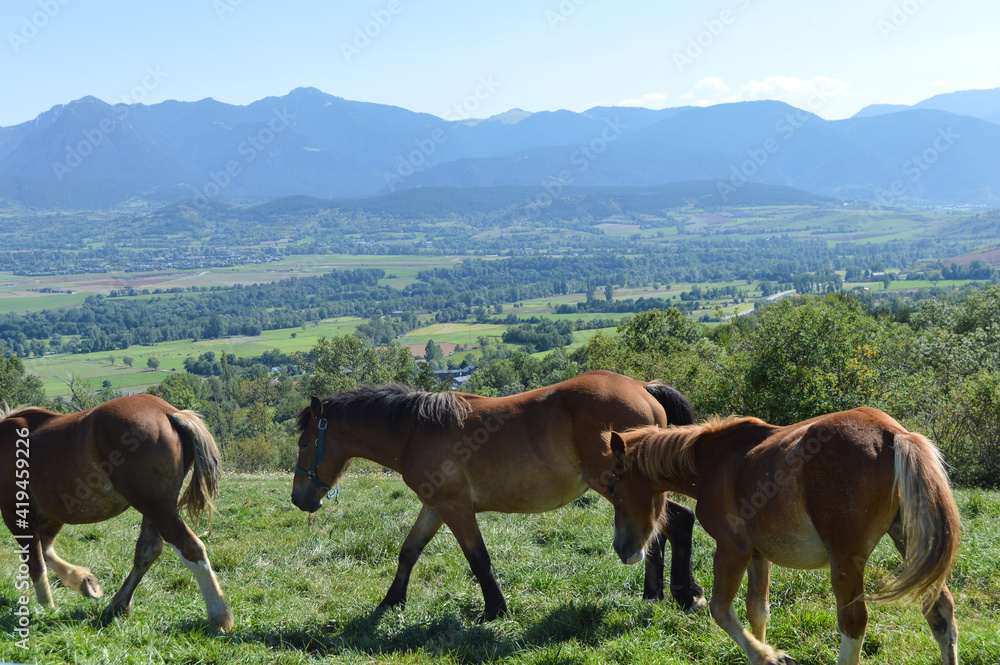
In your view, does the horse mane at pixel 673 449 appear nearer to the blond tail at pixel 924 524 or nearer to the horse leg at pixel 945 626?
the blond tail at pixel 924 524

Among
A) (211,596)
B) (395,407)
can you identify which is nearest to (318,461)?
(395,407)

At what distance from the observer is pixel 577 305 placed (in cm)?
13225

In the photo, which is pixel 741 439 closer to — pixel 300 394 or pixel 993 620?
pixel 993 620

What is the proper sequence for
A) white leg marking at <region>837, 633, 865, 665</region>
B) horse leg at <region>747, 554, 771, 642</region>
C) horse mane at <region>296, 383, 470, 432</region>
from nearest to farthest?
1. white leg marking at <region>837, 633, 865, 665</region>
2. horse leg at <region>747, 554, 771, 642</region>
3. horse mane at <region>296, 383, 470, 432</region>

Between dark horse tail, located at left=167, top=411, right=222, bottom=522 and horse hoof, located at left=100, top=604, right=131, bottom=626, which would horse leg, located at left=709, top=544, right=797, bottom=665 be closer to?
dark horse tail, located at left=167, top=411, right=222, bottom=522

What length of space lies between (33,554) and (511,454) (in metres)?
4.80

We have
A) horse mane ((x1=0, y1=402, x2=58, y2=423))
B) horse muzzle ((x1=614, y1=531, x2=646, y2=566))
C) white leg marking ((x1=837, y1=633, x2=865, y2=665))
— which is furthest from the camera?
horse mane ((x1=0, y1=402, x2=58, y2=423))

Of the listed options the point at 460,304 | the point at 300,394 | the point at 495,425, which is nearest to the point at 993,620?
the point at 495,425

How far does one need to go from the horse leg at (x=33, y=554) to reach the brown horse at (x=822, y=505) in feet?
18.5

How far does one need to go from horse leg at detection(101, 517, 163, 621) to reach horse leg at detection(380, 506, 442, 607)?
2.31 meters

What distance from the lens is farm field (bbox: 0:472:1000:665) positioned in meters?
4.95

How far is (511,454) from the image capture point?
6.49 metres

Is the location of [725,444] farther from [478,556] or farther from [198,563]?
[198,563]

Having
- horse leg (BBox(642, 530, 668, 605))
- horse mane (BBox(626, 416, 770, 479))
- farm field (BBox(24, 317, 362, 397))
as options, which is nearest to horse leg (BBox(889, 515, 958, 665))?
horse mane (BBox(626, 416, 770, 479))
